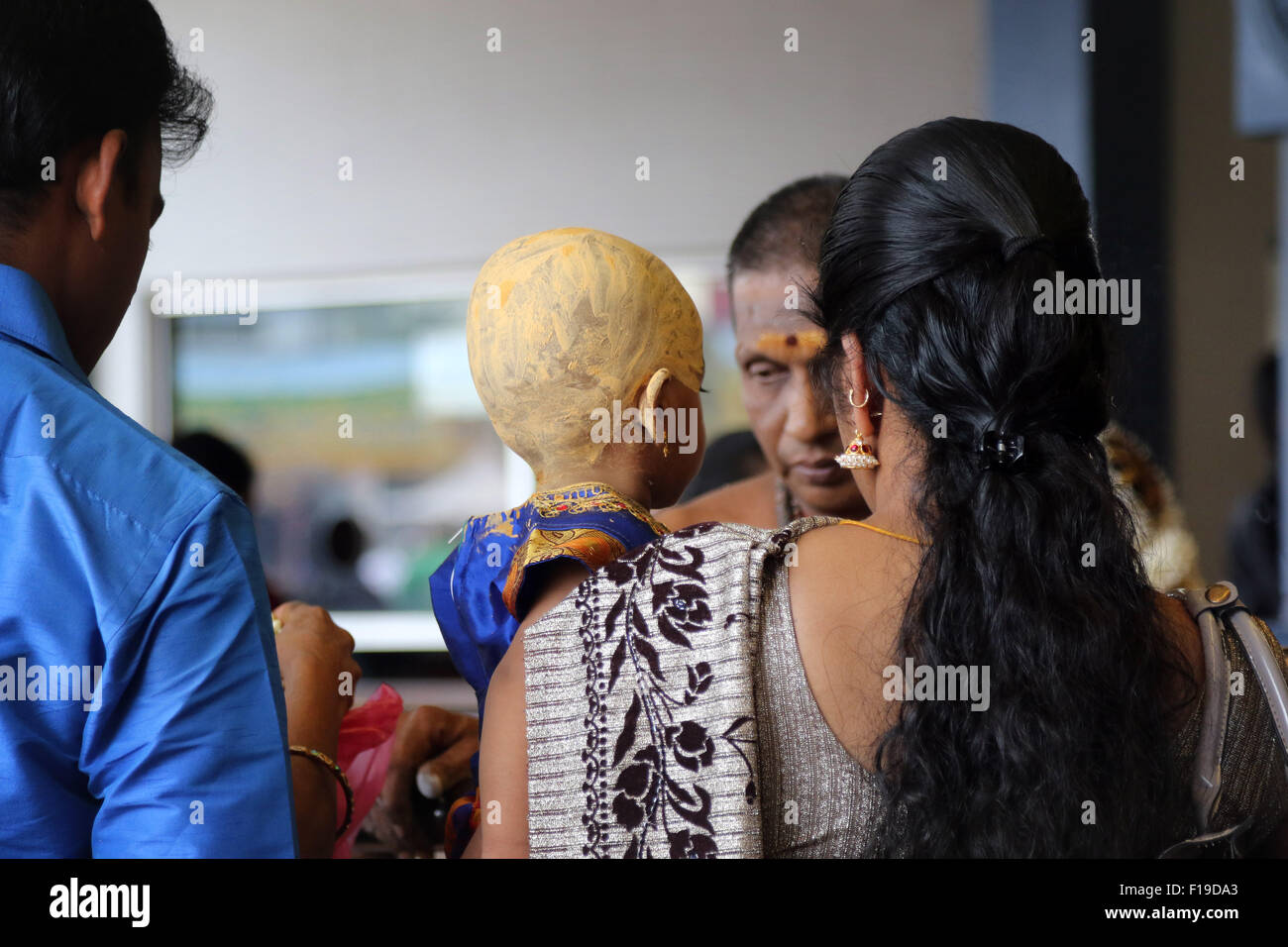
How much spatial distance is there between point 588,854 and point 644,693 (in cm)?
13

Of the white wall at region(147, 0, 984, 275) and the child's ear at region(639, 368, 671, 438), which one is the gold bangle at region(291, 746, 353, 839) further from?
the white wall at region(147, 0, 984, 275)

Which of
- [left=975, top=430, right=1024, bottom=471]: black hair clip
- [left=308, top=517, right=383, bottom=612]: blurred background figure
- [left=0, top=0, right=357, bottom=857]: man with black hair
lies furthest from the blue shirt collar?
[left=308, top=517, right=383, bottom=612]: blurred background figure

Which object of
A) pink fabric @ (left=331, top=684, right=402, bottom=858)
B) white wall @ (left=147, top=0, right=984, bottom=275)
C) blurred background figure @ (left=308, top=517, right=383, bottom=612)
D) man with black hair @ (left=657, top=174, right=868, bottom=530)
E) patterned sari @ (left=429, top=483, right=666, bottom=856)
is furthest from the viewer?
blurred background figure @ (left=308, top=517, right=383, bottom=612)

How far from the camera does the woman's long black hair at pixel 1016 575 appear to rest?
0.78 metres

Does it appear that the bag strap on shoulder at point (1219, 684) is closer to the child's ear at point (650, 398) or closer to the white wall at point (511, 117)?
the child's ear at point (650, 398)

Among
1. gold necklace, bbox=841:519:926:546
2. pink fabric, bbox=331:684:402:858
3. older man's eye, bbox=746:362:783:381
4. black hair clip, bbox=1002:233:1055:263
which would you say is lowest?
pink fabric, bbox=331:684:402:858

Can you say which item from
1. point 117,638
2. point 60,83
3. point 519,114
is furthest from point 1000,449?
point 519,114

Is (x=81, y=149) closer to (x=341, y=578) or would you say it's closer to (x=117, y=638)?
(x=117, y=638)

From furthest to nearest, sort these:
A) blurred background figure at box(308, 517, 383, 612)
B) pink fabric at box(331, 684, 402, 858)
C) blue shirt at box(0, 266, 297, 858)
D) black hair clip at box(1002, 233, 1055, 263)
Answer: blurred background figure at box(308, 517, 383, 612)
pink fabric at box(331, 684, 402, 858)
black hair clip at box(1002, 233, 1055, 263)
blue shirt at box(0, 266, 297, 858)

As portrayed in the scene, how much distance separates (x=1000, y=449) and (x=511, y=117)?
3178mm

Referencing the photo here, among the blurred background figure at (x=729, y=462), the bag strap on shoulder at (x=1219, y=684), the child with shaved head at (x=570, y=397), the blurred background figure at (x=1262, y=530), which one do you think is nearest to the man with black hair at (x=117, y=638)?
the child with shaved head at (x=570, y=397)

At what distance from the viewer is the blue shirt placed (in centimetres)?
66

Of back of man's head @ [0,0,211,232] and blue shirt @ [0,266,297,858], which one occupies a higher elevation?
back of man's head @ [0,0,211,232]
